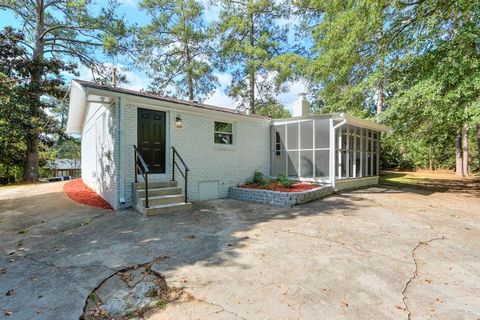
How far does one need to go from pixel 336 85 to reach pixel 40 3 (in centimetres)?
1805

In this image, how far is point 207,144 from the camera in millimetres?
8727

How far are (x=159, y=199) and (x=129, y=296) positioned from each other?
12.4 feet

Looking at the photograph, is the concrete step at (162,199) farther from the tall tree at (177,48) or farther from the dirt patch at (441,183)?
the tall tree at (177,48)

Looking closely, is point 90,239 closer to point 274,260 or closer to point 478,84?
point 274,260

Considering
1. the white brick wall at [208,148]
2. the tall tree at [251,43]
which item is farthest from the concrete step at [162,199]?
the tall tree at [251,43]

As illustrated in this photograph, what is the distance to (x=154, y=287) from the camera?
304 cm

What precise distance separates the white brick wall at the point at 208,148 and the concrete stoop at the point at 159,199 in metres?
0.34

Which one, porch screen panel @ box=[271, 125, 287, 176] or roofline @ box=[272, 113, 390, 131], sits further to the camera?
porch screen panel @ box=[271, 125, 287, 176]

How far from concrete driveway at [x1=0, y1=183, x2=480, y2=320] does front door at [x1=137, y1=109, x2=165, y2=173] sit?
1.66 m

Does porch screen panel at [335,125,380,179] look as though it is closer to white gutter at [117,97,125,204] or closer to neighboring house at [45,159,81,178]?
white gutter at [117,97,125,204]

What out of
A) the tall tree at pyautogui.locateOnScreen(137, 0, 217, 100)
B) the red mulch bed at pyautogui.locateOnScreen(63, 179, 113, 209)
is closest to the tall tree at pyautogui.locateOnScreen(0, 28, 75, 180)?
the tall tree at pyautogui.locateOnScreen(137, 0, 217, 100)

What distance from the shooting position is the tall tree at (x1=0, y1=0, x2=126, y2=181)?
48.5 ft

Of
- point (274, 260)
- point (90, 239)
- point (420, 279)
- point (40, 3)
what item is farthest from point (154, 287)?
point (40, 3)

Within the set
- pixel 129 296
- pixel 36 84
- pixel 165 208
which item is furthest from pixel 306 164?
pixel 36 84
